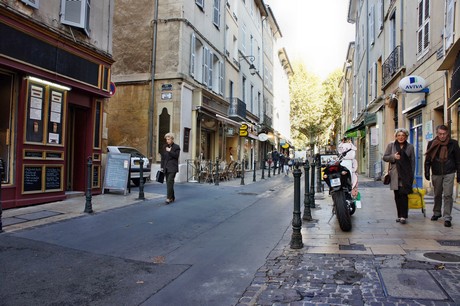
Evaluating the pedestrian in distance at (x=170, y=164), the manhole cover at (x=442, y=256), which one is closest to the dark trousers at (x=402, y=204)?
the manhole cover at (x=442, y=256)

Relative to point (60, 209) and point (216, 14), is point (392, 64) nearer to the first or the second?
point (216, 14)

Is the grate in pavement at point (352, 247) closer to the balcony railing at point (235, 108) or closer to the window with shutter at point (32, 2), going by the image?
the window with shutter at point (32, 2)

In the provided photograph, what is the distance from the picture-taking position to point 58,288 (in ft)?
11.8

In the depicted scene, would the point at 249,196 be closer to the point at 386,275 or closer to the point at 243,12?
the point at 386,275

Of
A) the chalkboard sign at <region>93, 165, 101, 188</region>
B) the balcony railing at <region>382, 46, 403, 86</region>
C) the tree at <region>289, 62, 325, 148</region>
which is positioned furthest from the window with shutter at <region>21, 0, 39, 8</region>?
the tree at <region>289, 62, 325, 148</region>

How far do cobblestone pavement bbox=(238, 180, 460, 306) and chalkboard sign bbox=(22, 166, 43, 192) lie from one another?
5546mm

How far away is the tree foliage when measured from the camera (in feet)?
164

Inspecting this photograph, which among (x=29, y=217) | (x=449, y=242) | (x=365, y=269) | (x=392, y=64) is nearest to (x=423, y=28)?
(x=392, y=64)

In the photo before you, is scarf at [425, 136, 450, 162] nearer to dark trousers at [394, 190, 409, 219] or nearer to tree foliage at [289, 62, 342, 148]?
dark trousers at [394, 190, 409, 219]

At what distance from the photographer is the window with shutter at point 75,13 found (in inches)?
354

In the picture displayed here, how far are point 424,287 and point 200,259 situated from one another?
2475mm

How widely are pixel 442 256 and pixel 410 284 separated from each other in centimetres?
116

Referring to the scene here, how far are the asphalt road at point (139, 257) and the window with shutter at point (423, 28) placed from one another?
7.29 meters

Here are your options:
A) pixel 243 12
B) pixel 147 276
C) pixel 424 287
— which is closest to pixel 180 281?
pixel 147 276
